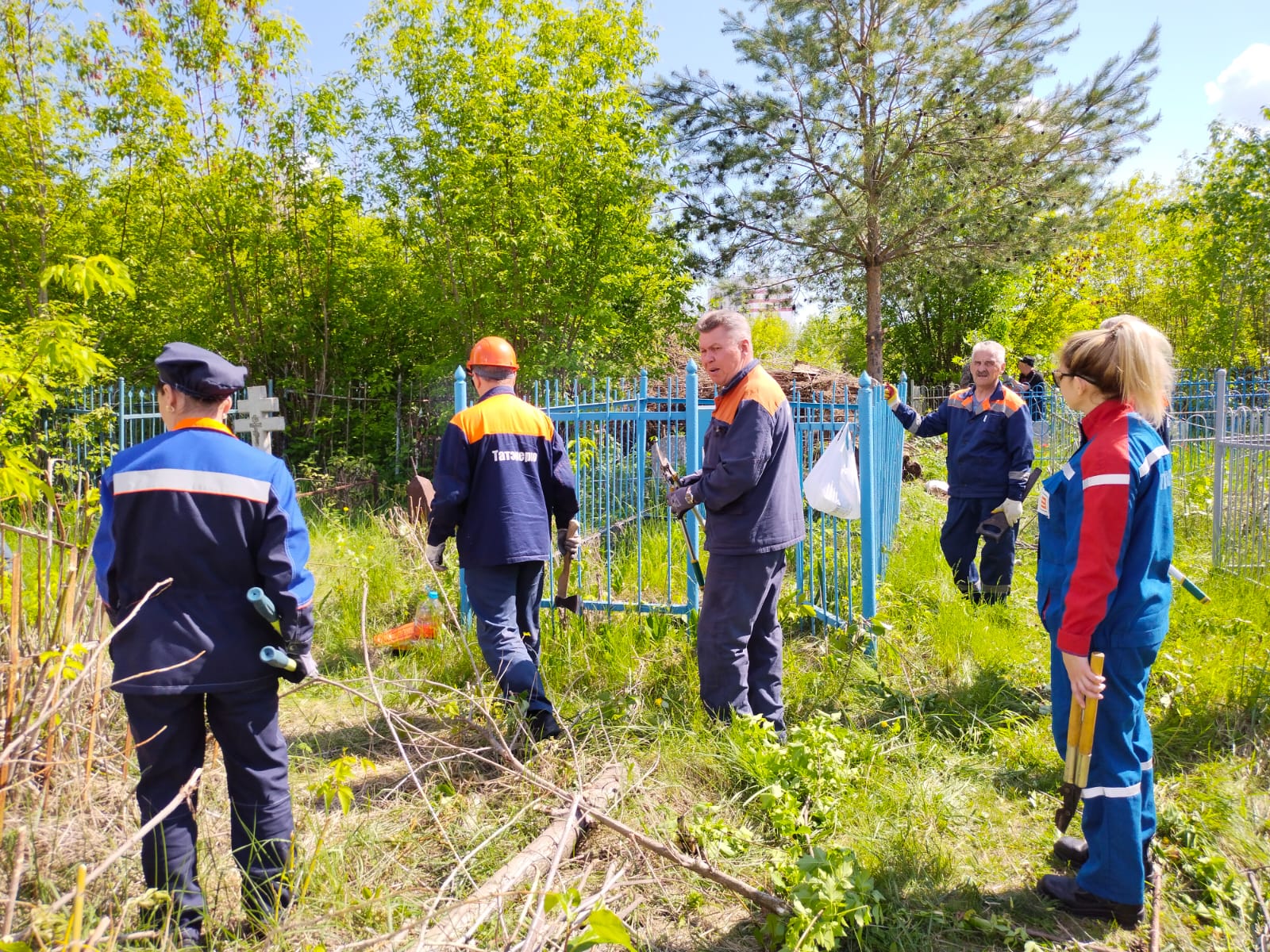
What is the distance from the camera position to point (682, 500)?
3.56 metres

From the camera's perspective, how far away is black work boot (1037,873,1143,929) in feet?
A: 7.95

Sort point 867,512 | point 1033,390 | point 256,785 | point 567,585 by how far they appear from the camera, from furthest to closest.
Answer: point 1033,390 → point 867,512 → point 567,585 → point 256,785

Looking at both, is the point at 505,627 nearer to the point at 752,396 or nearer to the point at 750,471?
the point at 750,471

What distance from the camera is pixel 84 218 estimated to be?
1042cm

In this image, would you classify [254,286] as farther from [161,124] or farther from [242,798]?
[242,798]

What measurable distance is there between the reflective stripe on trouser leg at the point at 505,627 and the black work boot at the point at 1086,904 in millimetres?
2035

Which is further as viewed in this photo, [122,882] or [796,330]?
[796,330]

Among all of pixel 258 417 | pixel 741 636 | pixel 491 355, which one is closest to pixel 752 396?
pixel 741 636

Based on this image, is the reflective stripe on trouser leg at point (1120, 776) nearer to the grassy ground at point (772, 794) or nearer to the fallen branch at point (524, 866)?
the grassy ground at point (772, 794)

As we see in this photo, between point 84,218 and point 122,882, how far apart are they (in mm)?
10734

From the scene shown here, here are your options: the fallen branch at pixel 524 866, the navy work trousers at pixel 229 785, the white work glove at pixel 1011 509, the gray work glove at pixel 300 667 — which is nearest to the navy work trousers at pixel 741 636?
the fallen branch at pixel 524 866

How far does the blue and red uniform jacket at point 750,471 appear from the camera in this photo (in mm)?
3336

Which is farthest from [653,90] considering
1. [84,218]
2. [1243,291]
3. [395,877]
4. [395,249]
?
[1243,291]

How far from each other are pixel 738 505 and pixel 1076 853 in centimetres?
170
